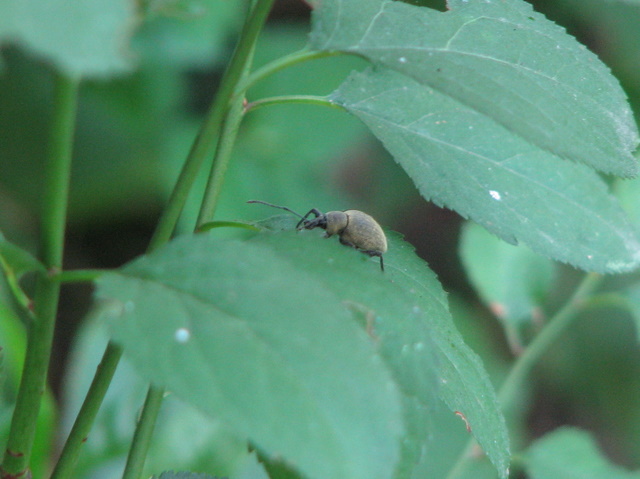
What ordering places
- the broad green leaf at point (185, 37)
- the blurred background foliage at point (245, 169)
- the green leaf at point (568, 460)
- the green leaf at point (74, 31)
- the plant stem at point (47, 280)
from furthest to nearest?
the blurred background foliage at point (245, 169) → the broad green leaf at point (185, 37) → the green leaf at point (568, 460) → the plant stem at point (47, 280) → the green leaf at point (74, 31)

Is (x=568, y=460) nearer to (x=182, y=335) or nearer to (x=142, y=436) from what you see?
(x=142, y=436)

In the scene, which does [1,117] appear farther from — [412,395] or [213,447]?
[412,395]

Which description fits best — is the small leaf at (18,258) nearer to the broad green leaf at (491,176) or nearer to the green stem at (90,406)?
the green stem at (90,406)

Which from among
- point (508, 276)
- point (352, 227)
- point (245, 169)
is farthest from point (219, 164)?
point (245, 169)

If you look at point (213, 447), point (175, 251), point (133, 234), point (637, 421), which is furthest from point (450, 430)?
point (175, 251)

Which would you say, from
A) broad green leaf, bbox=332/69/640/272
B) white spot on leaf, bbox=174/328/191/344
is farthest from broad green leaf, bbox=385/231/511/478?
white spot on leaf, bbox=174/328/191/344

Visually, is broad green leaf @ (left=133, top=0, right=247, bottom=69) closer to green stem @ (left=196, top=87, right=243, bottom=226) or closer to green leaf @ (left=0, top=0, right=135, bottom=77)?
green stem @ (left=196, top=87, right=243, bottom=226)

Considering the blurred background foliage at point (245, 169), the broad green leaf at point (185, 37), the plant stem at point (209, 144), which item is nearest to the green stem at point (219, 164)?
the plant stem at point (209, 144)
